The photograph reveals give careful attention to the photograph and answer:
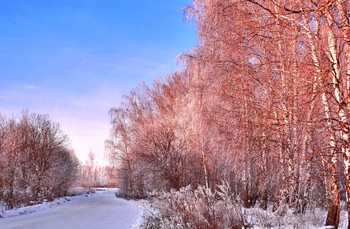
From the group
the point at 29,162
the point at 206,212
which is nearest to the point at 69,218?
the point at 206,212

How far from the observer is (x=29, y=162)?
33.6 m

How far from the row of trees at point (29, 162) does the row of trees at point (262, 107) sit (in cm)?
949

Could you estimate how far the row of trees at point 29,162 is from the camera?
27.4 meters

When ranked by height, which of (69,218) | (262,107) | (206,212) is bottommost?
(69,218)

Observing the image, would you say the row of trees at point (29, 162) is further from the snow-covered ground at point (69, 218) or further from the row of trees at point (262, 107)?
the row of trees at point (262, 107)

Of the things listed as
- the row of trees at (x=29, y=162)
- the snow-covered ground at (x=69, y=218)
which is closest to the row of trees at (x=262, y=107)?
the snow-covered ground at (x=69, y=218)

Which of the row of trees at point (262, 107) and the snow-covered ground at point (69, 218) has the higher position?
the row of trees at point (262, 107)

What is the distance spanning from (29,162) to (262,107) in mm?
27522

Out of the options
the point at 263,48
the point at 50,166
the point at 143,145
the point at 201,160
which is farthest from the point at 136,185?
the point at 263,48

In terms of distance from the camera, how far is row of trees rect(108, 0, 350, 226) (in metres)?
6.31

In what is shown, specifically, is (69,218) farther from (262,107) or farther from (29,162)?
(29,162)

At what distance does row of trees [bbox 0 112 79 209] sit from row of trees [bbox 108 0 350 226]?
374 inches

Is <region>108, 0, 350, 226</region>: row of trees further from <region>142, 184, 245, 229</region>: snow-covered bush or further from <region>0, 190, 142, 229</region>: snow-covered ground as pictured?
<region>0, 190, 142, 229</region>: snow-covered ground

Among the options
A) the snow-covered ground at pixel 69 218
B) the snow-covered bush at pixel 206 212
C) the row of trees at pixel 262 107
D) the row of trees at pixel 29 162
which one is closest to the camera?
the row of trees at pixel 262 107
